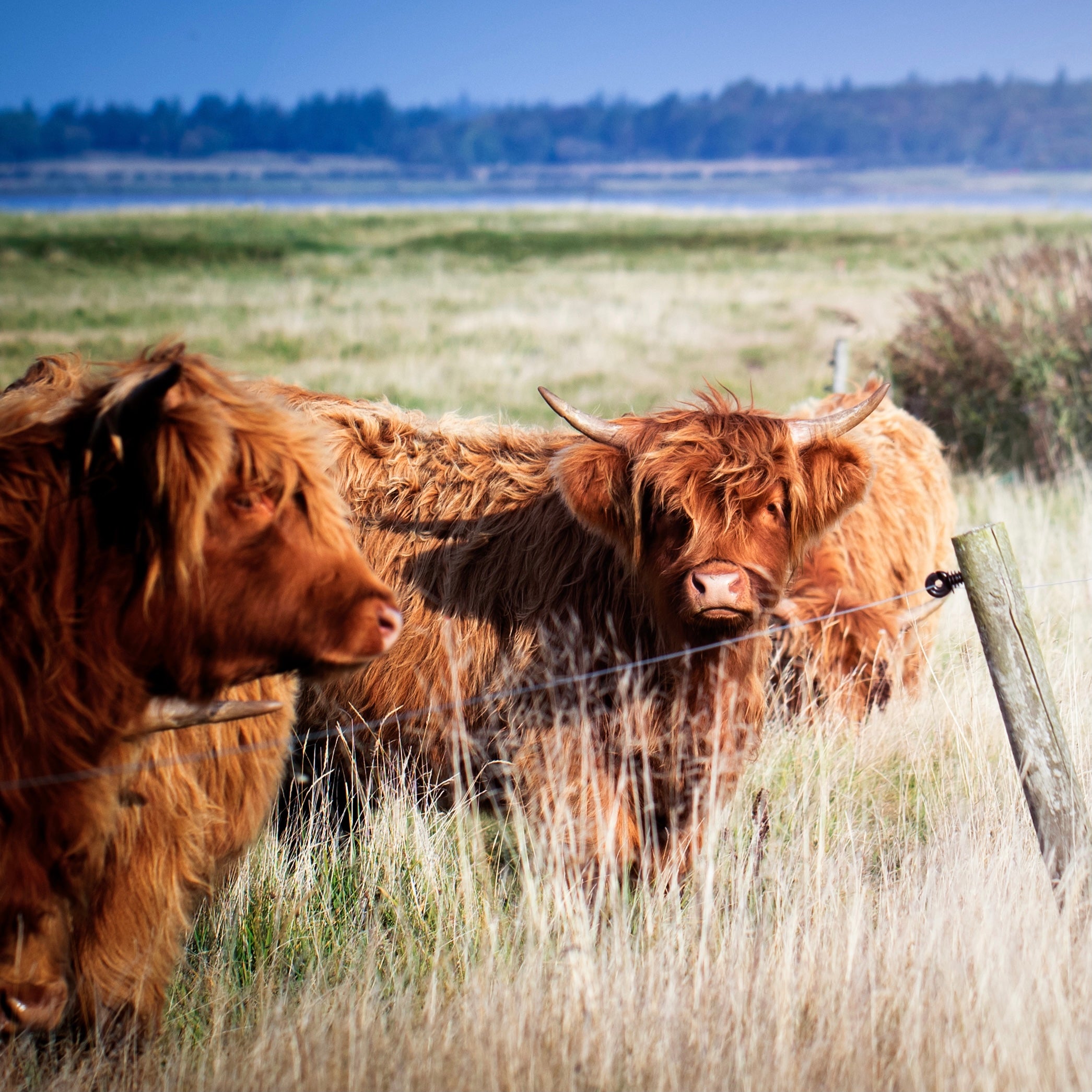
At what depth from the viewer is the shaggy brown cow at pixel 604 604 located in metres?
2.98

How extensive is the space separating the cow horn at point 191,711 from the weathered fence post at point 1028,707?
1.78m

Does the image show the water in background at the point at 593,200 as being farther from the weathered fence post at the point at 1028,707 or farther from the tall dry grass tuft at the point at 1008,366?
the weathered fence post at the point at 1028,707

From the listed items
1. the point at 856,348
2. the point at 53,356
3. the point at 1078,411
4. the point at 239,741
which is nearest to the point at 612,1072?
the point at 239,741

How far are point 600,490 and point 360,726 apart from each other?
1185 millimetres

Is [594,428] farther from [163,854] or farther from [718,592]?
[163,854]

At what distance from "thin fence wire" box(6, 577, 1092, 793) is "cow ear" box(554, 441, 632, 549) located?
373mm

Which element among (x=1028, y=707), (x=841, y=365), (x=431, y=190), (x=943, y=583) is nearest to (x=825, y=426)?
(x=943, y=583)

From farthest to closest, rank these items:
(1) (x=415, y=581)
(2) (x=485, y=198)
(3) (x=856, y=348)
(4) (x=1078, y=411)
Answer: (2) (x=485, y=198) < (3) (x=856, y=348) < (4) (x=1078, y=411) < (1) (x=415, y=581)

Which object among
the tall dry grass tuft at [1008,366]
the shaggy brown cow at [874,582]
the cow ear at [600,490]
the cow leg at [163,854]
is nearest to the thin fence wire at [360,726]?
the cow leg at [163,854]

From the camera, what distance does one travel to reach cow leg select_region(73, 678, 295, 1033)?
235 cm

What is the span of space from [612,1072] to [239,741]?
1141 millimetres

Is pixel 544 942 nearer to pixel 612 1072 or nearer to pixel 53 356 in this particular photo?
pixel 612 1072

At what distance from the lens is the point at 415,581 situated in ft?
11.8

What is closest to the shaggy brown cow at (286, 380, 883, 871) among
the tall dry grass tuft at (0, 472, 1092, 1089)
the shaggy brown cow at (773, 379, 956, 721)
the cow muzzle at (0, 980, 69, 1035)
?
the tall dry grass tuft at (0, 472, 1092, 1089)
